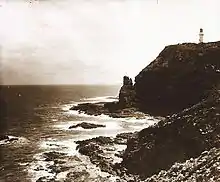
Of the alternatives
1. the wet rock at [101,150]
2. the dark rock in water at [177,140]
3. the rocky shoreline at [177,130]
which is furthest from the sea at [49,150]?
the dark rock in water at [177,140]

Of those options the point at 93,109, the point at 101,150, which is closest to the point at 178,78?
the point at 93,109

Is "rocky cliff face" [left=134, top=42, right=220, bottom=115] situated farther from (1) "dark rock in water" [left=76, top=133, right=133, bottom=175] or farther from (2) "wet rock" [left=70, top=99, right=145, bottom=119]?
(1) "dark rock in water" [left=76, top=133, right=133, bottom=175]

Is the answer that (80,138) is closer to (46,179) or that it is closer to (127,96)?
(46,179)

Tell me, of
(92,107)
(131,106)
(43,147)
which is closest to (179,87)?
(131,106)

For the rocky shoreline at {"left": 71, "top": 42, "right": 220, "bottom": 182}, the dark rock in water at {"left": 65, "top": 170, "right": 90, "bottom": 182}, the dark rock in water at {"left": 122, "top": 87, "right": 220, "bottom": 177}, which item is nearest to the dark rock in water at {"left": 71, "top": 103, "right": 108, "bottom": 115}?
the rocky shoreline at {"left": 71, "top": 42, "right": 220, "bottom": 182}

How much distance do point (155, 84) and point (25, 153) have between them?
3531 centimetres

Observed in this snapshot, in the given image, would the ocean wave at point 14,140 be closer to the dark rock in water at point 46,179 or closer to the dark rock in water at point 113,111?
the dark rock in water at point 46,179

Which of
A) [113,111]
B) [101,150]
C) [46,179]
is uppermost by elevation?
[113,111]

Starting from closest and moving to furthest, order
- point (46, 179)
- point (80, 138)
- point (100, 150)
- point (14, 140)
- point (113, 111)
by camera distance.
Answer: point (46, 179), point (100, 150), point (80, 138), point (14, 140), point (113, 111)

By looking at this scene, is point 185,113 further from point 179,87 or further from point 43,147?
point 179,87

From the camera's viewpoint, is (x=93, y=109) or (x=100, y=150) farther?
(x=93, y=109)

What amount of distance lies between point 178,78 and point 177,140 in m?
39.7

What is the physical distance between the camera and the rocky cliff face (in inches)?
2308

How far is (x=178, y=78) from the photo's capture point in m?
61.8
